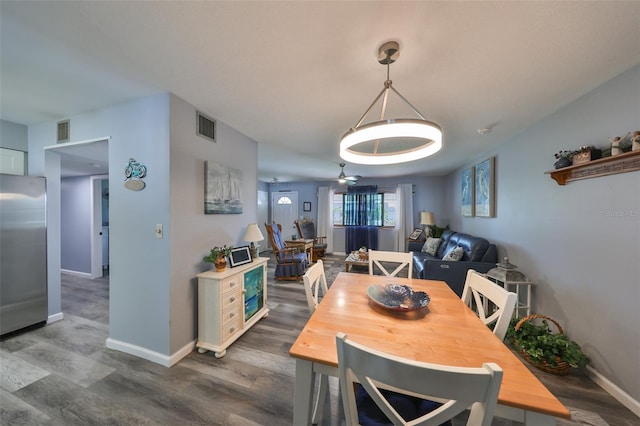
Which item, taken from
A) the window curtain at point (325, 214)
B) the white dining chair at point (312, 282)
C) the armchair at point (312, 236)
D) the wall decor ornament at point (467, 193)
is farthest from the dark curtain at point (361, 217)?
the white dining chair at point (312, 282)

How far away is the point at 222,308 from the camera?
2008 millimetres

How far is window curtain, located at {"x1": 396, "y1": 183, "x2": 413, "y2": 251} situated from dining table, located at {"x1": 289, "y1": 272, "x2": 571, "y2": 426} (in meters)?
4.68

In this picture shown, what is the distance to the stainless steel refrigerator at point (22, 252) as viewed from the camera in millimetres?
2211

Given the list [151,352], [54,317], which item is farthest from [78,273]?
[151,352]

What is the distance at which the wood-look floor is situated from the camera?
4.59 ft

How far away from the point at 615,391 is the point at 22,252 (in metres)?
5.58

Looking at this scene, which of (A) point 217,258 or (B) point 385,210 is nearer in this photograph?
(A) point 217,258

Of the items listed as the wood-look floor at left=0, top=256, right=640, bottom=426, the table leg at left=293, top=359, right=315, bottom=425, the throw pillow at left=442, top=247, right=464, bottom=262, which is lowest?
the wood-look floor at left=0, top=256, right=640, bottom=426

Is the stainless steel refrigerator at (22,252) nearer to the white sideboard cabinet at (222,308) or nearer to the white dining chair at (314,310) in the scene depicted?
the white sideboard cabinet at (222,308)

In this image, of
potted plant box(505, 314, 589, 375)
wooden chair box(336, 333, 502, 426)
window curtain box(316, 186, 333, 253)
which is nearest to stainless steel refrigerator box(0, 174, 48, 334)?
wooden chair box(336, 333, 502, 426)

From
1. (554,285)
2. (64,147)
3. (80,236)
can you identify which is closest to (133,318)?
(64,147)

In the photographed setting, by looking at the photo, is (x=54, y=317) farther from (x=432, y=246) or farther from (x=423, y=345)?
(x=432, y=246)

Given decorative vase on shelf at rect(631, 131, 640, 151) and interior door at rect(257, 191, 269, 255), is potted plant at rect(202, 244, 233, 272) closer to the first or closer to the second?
decorative vase on shelf at rect(631, 131, 640, 151)

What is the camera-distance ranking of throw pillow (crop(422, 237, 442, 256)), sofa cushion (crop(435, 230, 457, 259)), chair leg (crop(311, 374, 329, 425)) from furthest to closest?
throw pillow (crop(422, 237, 442, 256))
sofa cushion (crop(435, 230, 457, 259))
chair leg (crop(311, 374, 329, 425))
